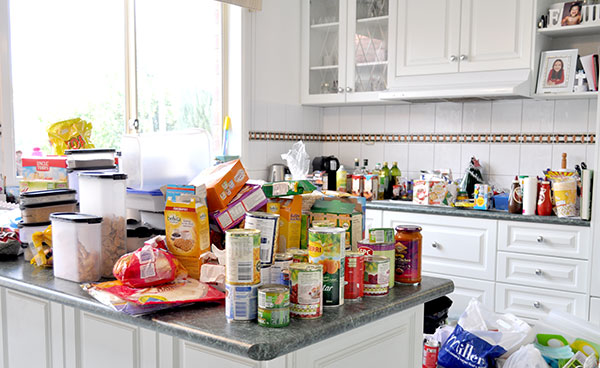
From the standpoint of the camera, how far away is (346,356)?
4.75 feet

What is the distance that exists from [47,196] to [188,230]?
2.27 ft

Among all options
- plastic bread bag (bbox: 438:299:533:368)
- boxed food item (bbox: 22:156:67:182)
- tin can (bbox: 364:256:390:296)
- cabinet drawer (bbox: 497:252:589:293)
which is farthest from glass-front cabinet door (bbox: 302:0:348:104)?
tin can (bbox: 364:256:390:296)

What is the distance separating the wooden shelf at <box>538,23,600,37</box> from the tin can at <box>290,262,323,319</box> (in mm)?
2830

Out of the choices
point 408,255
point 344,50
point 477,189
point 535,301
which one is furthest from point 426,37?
point 408,255

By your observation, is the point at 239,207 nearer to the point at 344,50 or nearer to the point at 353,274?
the point at 353,274

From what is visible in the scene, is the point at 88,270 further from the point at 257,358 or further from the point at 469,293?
the point at 469,293

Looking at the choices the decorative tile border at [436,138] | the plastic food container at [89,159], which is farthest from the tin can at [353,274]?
the decorative tile border at [436,138]

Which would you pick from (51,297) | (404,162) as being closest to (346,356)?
(51,297)

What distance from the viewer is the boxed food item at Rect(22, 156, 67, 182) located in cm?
217

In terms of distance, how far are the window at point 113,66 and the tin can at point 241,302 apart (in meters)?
2.20

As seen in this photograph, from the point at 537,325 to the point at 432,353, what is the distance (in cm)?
53

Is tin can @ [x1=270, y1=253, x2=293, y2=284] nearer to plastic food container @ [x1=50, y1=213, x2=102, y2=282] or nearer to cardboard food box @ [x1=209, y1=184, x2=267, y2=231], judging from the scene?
cardboard food box @ [x1=209, y1=184, x2=267, y2=231]

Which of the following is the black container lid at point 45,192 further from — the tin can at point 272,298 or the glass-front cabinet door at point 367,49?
the glass-front cabinet door at point 367,49

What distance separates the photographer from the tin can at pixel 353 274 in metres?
1.49
